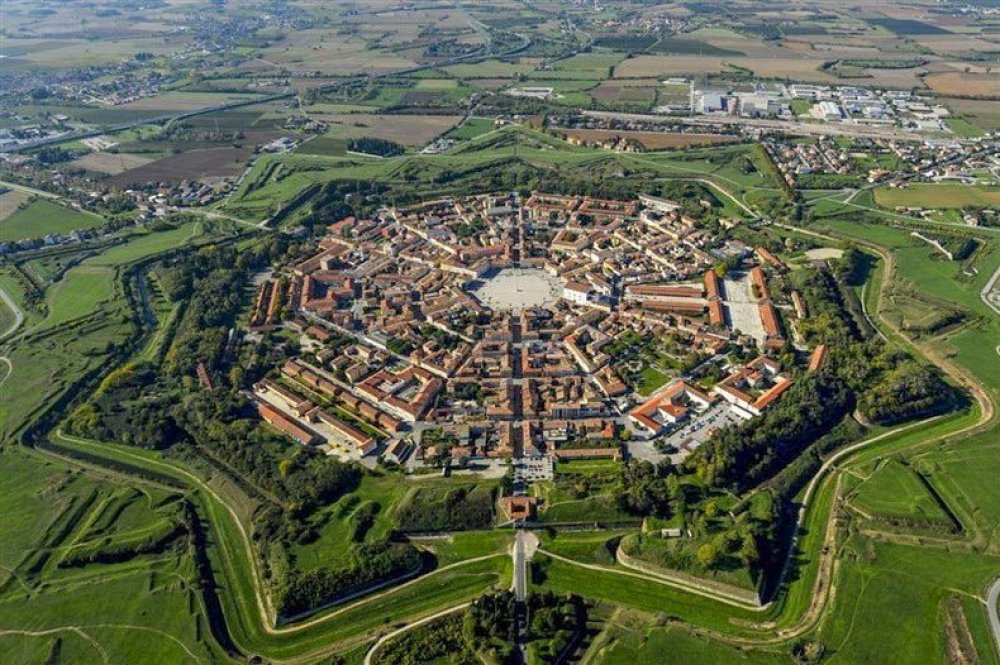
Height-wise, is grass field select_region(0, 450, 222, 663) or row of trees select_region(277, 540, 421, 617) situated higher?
row of trees select_region(277, 540, 421, 617)

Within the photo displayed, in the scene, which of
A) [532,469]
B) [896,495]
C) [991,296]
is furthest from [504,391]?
[991,296]

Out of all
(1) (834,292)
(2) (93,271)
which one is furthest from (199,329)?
(1) (834,292)

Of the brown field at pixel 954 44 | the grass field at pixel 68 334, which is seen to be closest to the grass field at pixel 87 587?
the grass field at pixel 68 334

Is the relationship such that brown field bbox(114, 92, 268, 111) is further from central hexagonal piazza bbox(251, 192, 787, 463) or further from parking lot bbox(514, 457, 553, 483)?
parking lot bbox(514, 457, 553, 483)

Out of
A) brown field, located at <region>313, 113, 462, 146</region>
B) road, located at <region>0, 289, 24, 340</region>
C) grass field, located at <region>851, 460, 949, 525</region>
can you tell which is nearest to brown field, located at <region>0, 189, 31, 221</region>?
road, located at <region>0, 289, 24, 340</region>

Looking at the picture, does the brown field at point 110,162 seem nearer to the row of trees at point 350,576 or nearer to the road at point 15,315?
the road at point 15,315

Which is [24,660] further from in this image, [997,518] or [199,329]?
[997,518]
